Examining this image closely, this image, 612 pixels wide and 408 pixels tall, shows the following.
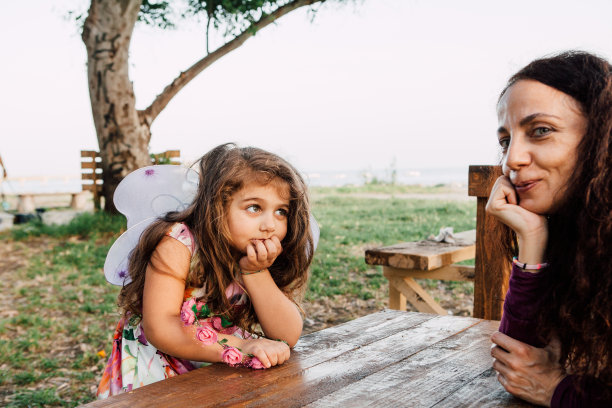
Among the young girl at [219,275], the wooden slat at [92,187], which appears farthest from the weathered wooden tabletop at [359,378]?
the wooden slat at [92,187]

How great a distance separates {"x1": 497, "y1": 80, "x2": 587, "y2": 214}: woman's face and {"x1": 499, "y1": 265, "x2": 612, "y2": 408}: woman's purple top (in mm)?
177

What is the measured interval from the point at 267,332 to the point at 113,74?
759 cm

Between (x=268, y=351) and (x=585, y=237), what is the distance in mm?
943

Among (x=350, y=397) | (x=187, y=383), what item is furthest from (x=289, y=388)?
(x=187, y=383)

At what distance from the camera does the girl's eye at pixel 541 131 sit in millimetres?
1309

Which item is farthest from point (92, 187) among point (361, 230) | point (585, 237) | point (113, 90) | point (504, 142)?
point (585, 237)

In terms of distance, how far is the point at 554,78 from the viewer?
1320 millimetres

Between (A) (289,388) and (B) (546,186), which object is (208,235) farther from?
(B) (546,186)

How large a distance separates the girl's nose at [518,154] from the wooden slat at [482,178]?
131cm

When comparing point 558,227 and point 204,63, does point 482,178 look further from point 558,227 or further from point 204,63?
point 204,63

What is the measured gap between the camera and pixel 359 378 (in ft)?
5.14

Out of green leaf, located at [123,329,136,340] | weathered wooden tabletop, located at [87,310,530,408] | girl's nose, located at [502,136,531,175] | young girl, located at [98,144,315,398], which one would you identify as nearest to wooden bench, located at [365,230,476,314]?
weathered wooden tabletop, located at [87,310,530,408]

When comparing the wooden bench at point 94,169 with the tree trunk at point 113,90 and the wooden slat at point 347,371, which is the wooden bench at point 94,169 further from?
the wooden slat at point 347,371

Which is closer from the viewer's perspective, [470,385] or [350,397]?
[350,397]
